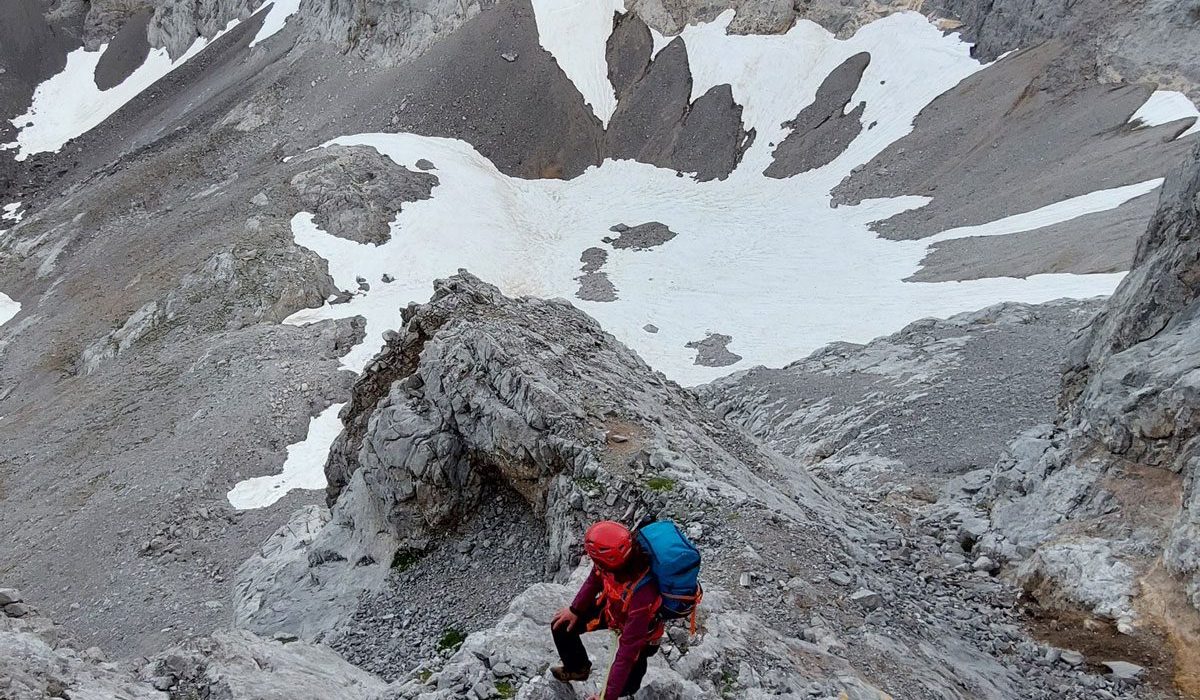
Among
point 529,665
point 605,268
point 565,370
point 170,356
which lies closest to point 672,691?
point 529,665

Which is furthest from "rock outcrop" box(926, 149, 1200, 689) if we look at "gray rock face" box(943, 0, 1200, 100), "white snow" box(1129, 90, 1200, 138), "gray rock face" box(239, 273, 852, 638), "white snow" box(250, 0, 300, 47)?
"white snow" box(250, 0, 300, 47)

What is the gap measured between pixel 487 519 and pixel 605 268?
36851 millimetres

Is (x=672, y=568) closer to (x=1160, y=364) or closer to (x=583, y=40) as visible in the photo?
(x=1160, y=364)

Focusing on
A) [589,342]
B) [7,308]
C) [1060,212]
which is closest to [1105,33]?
[1060,212]

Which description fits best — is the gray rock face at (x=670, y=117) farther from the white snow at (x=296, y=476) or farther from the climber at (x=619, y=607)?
the climber at (x=619, y=607)

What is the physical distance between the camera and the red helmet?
20.1 feet

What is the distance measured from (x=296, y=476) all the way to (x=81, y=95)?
71.8 m

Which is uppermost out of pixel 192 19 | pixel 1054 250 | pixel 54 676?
pixel 192 19

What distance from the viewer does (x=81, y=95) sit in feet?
254

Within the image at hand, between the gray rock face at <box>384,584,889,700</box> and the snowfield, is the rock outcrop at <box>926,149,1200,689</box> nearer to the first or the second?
the gray rock face at <box>384,584,889,700</box>

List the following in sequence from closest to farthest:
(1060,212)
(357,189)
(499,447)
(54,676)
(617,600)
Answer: (617,600) < (54,676) < (499,447) < (1060,212) < (357,189)

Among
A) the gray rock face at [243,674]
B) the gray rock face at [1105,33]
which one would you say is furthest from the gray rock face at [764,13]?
the gray rock face at [243,674]

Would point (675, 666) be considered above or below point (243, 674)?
below

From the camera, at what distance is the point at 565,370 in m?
Result: 13.3
